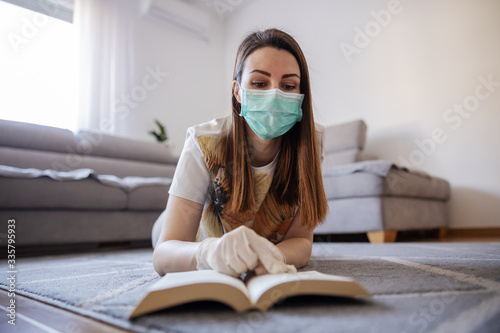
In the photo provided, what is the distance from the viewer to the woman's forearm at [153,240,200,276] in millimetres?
681

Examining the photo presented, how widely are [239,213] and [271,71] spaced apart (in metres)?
0.37

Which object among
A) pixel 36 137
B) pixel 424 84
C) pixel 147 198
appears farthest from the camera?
pixel 424 84

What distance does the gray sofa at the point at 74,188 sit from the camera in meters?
1.79

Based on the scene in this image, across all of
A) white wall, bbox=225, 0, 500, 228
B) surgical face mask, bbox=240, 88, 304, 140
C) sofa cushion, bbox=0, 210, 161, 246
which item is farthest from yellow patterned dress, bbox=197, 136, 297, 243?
white wall, bbox=225, 0, 500, 228

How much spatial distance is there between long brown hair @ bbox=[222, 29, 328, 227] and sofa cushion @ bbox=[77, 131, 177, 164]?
2.24 m

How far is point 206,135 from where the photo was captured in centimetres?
88

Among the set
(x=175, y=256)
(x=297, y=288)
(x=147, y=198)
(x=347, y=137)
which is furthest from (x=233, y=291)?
(x=347, y=137)

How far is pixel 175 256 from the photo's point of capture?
2.32 feet

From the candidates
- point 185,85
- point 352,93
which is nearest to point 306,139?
point 352,93

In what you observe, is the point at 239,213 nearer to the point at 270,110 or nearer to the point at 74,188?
the point at 270,110

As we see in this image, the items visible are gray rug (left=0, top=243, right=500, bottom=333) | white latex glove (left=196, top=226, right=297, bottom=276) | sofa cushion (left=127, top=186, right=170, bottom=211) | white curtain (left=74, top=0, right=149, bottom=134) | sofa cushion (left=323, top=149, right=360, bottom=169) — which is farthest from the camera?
white curtain (left=74, top=0, right=149, bottom=134)

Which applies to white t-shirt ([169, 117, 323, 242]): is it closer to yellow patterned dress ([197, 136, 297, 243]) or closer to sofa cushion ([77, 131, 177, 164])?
yellow patterned dress ([197, 136, 297, 243])

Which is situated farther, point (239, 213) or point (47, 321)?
point (239, 213)

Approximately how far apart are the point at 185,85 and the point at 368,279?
4.02m
